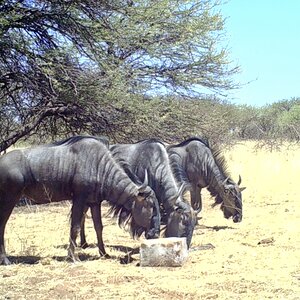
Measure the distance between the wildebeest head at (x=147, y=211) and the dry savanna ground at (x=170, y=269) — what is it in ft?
1.41

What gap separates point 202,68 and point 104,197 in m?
7.95

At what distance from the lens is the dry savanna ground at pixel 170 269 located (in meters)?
6.16

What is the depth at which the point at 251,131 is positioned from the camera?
40.3 meters

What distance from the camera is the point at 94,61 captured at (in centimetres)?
1233

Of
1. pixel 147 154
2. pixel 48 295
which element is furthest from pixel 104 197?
pixel 48 295

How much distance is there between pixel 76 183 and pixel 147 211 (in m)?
1.02

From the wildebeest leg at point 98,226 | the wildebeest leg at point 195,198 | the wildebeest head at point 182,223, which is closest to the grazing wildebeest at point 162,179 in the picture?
the wildebeest head at point 182,223

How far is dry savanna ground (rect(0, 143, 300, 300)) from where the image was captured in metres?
6.16

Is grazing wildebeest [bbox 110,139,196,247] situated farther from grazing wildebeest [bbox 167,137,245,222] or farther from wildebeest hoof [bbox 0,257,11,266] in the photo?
wildebeest hoof [bbox 0,257,11,266]

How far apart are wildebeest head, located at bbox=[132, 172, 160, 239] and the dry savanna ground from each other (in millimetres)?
428

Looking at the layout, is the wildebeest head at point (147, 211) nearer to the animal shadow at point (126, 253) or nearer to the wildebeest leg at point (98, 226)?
the animal shadow at point (126, 253)

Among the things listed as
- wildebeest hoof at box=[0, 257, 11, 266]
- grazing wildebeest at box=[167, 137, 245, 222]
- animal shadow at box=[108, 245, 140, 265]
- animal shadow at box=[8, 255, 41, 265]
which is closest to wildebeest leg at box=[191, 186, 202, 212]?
grazing wildebeest at box=[167, 137, 245, 222]

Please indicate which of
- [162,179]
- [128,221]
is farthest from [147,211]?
[162,179]

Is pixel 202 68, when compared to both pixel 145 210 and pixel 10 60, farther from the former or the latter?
pixel 145 210
